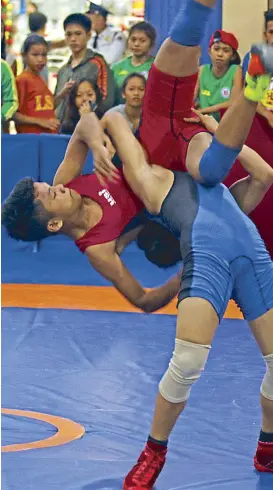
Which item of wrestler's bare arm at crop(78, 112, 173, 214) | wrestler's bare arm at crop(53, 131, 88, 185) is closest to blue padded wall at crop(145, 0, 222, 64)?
wrestler's bare arm at crop(53, 131, 88, 185)

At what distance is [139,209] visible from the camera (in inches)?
145

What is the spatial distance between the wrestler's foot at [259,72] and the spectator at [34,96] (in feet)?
16.2

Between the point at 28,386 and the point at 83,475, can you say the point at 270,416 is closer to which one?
the point at 83,475

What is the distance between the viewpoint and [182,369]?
327 centimetres

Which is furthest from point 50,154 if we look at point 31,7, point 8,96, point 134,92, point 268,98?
point 268,98

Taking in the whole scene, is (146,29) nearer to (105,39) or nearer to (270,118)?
(105,39)

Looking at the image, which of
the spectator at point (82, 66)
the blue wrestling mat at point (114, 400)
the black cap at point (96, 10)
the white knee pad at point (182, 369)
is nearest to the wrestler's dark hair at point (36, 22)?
the black cap at point (96, 10)

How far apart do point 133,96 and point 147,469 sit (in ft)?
9.68

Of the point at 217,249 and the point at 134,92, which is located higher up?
the point at 217,249

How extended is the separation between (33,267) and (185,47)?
4341mm

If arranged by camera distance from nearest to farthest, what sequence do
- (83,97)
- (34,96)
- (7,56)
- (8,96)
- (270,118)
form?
(270,118) < (83,97) < (8,96) < (34,96) < (7,56)

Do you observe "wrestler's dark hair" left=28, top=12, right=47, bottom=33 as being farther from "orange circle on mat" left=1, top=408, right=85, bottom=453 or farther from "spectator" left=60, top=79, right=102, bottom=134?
"orange circle on mat" left=1, top=408, right=85, bottom=453

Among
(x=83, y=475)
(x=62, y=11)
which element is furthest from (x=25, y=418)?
(x=62, y=11)

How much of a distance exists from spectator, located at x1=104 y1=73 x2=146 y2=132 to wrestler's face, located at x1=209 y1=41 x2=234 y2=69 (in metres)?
1.00
